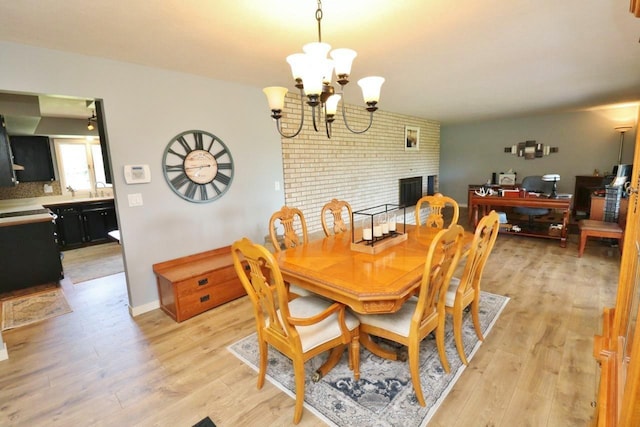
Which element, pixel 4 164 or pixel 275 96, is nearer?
pixel 275 96

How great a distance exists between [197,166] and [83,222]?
11.8 feet

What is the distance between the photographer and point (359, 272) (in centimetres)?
180

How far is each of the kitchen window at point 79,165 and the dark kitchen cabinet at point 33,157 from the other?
0.20 metres

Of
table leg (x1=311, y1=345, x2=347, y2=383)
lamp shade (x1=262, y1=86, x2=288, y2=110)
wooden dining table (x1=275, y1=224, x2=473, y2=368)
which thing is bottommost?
table leg (x1=311, y1=345, x2=347, y2=383)

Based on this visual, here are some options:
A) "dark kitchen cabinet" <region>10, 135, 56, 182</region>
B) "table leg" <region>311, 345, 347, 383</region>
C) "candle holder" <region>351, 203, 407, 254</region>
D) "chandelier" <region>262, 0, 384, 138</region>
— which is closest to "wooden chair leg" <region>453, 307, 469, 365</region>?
"candle holder" <region>351, 203, 407, 254</region>

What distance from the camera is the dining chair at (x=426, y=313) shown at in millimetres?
1580

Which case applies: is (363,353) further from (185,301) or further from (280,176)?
(280,176)

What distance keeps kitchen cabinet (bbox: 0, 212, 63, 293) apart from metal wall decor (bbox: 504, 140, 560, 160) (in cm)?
879

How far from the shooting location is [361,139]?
506 centimetres

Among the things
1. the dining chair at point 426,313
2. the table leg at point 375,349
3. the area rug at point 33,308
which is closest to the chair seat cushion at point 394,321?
the dining chair at point 426,313

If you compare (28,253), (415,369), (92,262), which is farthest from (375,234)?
(92,262)

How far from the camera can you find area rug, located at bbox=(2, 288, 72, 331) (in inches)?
111

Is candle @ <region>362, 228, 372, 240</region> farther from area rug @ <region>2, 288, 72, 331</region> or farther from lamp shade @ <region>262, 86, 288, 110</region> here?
area rug @ <region>2, 288, 72, 331</region>

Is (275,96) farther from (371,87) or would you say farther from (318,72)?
(371,87)
